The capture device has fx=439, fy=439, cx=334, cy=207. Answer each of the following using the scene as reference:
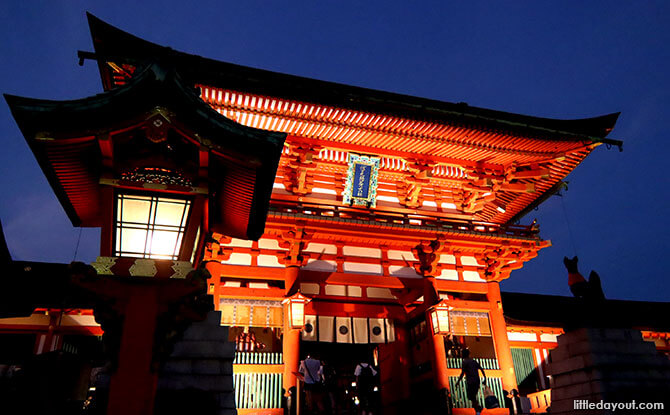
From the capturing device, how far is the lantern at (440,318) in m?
12.9

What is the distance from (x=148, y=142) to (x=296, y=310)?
6924 mm

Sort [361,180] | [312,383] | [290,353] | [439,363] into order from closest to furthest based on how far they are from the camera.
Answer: [312,383] → [290,353] → [439,363] → [361,180]

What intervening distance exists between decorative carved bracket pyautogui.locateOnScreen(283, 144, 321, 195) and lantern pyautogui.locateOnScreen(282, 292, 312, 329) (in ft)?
13.0

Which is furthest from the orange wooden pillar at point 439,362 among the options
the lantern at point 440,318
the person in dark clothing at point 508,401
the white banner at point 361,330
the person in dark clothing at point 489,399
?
the white banner at point 361,330

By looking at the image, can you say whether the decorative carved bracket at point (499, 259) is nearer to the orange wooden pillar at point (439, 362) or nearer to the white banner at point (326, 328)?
the orange wooden pillar at point (439, 362)

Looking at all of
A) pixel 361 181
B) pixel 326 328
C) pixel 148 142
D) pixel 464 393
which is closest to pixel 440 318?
pixel 464 393

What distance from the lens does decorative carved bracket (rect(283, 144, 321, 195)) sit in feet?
45.9

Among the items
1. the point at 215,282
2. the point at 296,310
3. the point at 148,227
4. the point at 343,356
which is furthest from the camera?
the point at 343,356

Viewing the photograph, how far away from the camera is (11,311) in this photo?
9570mm

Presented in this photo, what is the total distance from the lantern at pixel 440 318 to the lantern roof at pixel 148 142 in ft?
25.8

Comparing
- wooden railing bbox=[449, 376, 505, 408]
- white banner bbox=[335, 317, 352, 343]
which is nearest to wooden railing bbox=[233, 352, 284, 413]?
white banner bbox=[335, 317, 352, 343]

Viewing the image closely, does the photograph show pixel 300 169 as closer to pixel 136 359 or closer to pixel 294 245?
pixel 294 245

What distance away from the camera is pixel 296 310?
477 inches

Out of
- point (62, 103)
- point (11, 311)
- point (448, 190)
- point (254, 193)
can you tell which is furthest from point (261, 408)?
point (448, 190)
